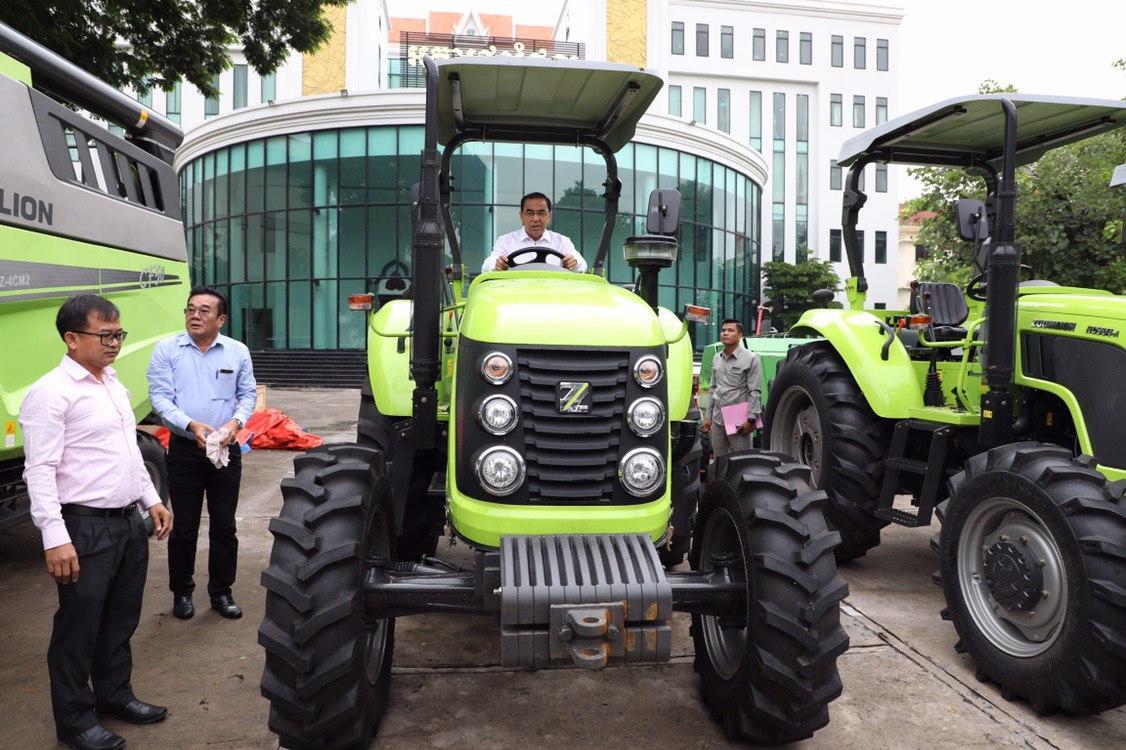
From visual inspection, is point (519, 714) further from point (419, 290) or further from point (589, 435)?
point (419, 290)

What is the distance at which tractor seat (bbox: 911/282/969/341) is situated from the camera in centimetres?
585

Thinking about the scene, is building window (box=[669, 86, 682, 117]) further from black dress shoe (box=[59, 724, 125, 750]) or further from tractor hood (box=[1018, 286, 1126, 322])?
black dress shoe (box=[59, 724, 125, 750])

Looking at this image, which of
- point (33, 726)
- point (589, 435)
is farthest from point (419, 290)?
point (33, 726)

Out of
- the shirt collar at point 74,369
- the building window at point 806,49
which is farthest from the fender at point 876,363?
the building window at point 806,49

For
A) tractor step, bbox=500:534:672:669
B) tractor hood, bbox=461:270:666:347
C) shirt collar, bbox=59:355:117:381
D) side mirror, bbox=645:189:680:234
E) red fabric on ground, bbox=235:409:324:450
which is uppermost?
side mirror, bbox=645:189:680:234

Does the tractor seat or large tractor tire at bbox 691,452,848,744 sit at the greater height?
the tractor seat

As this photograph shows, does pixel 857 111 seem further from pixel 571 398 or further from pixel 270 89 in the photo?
pixel 571 398

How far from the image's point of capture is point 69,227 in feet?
18.9

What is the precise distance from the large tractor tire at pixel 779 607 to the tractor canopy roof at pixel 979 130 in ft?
9.72

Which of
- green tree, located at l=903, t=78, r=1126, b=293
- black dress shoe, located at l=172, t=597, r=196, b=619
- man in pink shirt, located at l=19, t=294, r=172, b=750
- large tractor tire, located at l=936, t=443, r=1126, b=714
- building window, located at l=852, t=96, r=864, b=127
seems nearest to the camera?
man in pink shirt, located at l=19, t=294, r=172, b=750

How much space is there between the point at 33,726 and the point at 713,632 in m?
2.86

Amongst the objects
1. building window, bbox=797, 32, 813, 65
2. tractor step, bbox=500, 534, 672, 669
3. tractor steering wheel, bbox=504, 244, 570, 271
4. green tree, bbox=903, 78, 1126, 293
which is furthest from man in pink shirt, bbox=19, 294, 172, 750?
building window, bbox=797, 32, 813, 65

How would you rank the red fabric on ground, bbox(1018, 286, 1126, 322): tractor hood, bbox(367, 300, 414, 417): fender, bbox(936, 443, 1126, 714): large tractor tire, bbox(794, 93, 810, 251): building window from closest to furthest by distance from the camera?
bbox(936, 443, 1126, 714): large tractor tire < bbox(1018, 286, 1126, 322): tractor hood < bbox(367, 300, 414, 417): fender < the red fabric on ground < bbox(794, 93, 810, 251): building window

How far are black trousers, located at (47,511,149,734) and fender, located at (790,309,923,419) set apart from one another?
433 centimetres
